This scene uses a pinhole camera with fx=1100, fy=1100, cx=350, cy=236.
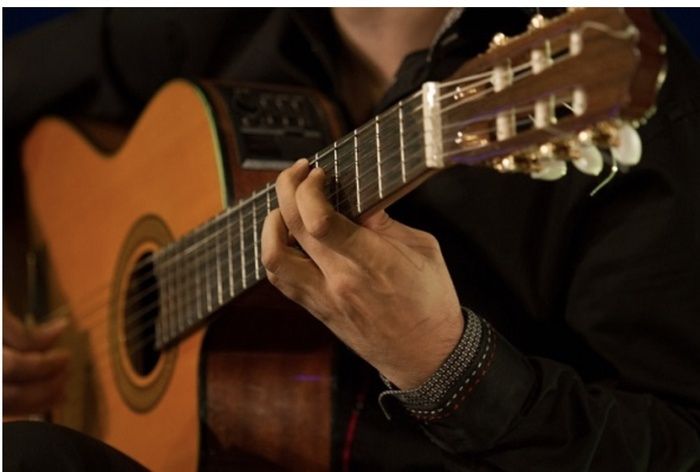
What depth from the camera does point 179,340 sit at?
3.39 ft

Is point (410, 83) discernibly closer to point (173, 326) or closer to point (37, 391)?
point (173, 326)

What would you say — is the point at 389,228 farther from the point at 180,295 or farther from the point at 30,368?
the point at 30,368

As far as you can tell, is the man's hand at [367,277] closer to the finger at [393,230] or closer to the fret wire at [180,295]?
the finger at [393,230]

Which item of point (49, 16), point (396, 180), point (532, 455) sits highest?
point (49, 16)

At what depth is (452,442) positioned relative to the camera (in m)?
0.83

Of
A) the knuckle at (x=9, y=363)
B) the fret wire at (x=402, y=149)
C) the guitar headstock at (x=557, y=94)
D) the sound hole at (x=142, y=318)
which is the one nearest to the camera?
the guitar headstock at (x=557, y=94)

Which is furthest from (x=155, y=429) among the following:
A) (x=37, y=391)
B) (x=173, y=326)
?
(x=37, y=391)

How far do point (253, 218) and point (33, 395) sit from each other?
460 millimetres

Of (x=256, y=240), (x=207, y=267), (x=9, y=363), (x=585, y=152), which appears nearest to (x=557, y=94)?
(x=585, y=152)

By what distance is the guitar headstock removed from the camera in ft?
1.95

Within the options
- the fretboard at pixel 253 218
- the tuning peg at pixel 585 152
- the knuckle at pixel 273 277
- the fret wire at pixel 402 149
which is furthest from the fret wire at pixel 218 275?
the tuning peg at pixel 585 152

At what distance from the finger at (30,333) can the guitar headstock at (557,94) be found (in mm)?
694

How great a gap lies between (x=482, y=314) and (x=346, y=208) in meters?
0.22

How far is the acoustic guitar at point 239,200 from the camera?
619 mm
